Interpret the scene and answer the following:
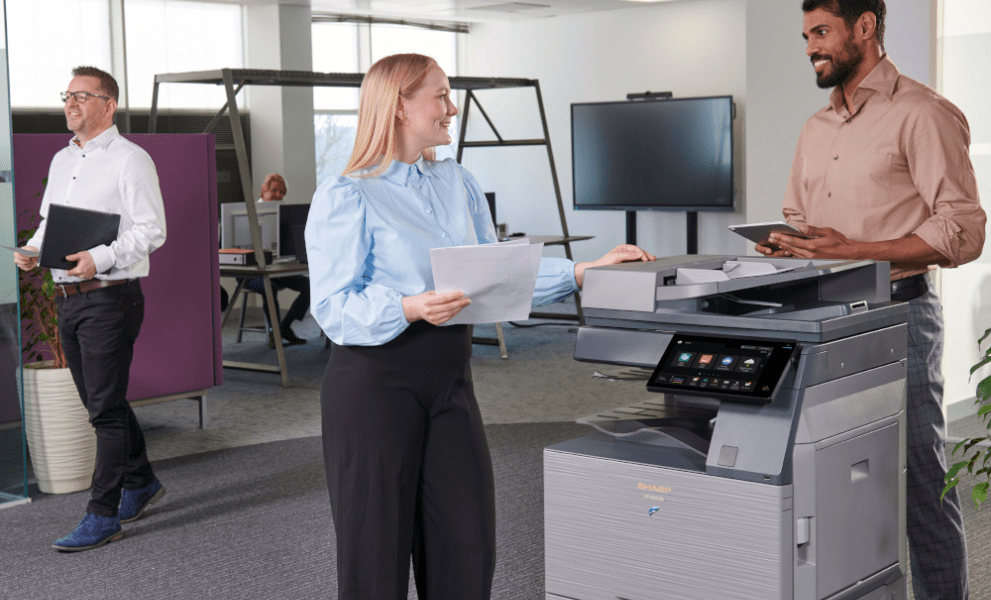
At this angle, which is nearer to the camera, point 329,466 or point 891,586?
point 329,466

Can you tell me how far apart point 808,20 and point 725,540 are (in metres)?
1.26

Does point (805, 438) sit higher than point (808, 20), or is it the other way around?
point (808, 20)

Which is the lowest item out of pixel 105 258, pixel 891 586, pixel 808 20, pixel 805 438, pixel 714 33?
pixel 891 586

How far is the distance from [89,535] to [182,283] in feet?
6.10

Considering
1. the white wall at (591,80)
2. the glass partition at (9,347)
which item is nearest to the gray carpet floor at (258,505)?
the glass partition at (9,347)

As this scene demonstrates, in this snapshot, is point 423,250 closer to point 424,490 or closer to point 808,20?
point 424,490

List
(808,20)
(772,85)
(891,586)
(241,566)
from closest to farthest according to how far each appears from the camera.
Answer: (891,586)
(808,20)
(241,566)
(772,85)

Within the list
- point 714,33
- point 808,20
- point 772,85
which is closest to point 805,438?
point 808,20

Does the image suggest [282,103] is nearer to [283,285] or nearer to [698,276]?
[283,285]

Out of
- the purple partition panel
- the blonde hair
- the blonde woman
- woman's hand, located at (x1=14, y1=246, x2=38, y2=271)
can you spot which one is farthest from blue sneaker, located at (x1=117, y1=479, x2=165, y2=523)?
the blonde hair

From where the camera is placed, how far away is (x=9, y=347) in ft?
13.6

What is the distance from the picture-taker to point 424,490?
2.01 m

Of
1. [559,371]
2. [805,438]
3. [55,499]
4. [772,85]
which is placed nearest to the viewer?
[805,438]

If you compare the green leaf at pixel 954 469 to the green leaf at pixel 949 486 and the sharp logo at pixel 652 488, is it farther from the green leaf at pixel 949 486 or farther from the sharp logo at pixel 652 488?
the sharp logo at pixel 652 488
